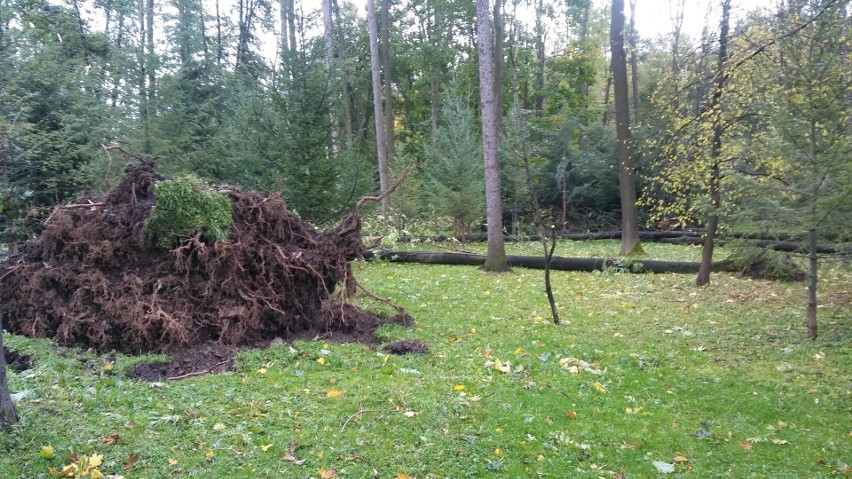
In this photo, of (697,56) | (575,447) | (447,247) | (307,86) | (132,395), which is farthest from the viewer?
(447,247)

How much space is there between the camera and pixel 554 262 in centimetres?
1468

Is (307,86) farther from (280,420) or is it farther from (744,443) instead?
(744,443)

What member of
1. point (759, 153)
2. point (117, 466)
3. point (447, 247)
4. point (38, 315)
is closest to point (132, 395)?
point (117, 466)

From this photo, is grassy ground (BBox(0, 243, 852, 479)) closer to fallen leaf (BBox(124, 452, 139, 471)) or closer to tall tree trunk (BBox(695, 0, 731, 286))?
fallen leaf (BBox(124, 452, 139, 471))

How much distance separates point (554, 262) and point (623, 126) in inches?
166

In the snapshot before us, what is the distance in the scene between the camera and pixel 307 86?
584 inches

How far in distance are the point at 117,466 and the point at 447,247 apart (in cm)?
1487

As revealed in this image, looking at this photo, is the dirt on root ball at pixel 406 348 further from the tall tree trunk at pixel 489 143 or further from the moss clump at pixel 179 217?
the tall tree trunk at pixel 489 143

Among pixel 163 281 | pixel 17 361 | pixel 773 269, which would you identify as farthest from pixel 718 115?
pixel 17 361

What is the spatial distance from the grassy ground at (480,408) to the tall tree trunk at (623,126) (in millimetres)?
7492

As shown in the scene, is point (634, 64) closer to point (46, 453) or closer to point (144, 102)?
point (144, 102)

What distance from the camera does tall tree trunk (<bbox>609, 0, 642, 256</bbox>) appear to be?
15008 mm

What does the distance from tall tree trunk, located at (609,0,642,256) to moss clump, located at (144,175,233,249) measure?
1113cm

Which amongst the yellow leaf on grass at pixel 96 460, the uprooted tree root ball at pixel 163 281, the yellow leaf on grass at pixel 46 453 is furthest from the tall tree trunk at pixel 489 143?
the yellow leaf on grass at pixel 46 453
